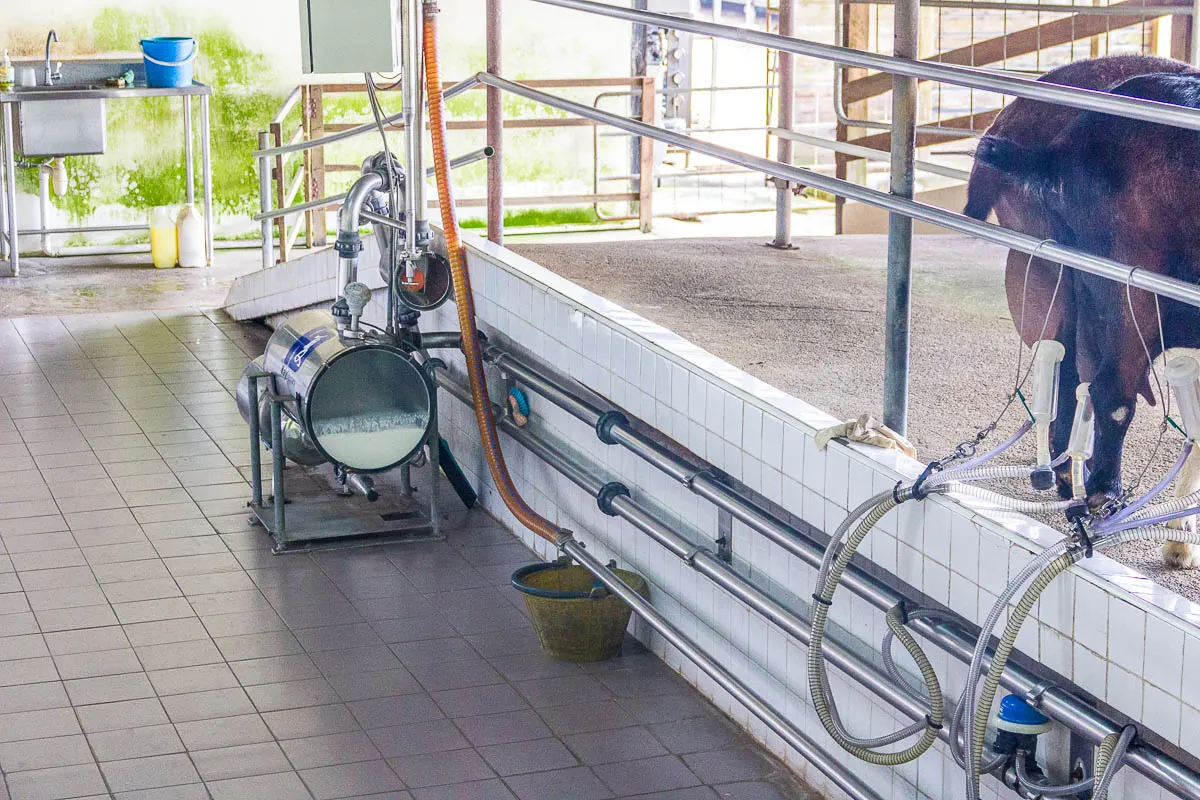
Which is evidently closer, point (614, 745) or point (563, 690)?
point (614, 745)

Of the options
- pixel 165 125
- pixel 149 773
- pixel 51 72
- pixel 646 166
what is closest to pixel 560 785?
pixel 149 773

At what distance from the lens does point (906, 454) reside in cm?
315

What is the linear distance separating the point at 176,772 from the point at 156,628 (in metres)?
0.95

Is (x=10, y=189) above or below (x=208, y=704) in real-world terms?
above

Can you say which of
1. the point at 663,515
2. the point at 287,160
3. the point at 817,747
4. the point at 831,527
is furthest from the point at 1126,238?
the point at 287,160

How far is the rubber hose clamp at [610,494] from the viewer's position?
4293mm

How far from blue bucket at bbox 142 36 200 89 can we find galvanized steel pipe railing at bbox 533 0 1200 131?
760 centimetres

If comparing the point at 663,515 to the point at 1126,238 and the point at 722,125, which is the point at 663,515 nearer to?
the point at 1126,238

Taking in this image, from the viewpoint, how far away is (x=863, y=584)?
3.09 meters

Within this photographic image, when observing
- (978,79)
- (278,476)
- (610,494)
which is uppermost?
(978,79)

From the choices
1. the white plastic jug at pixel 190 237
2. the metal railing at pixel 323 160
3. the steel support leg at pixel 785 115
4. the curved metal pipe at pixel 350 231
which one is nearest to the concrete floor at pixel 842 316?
the steel support leg at pixel 785 115

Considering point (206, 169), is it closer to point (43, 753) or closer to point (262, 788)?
point (43, 753)

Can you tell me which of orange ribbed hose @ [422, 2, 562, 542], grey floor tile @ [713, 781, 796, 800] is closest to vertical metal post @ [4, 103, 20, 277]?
orange ribbed hose @ [422, 2, 562, 542]

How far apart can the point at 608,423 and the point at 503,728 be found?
3.13ft
